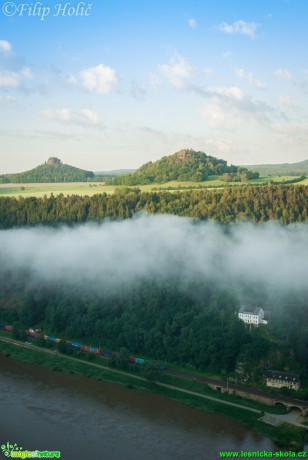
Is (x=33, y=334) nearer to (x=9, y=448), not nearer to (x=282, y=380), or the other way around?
(x=9, y=448)

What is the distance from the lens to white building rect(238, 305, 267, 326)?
33719 mm

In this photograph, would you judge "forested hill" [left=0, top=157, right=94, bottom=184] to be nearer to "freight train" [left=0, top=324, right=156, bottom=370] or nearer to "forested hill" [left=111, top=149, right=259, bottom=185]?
"forested hill" [left=111, top=149, right=259, bottom=185]

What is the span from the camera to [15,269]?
160ft

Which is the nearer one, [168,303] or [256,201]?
[168,303]

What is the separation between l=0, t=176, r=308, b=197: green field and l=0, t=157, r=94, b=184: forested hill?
17.3 feet

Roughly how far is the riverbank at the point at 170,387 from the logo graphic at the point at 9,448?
8.83 m

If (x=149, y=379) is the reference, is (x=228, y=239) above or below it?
above

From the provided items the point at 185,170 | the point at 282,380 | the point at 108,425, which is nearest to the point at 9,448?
the point at 108,425

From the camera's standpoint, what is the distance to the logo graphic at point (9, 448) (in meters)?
22.1

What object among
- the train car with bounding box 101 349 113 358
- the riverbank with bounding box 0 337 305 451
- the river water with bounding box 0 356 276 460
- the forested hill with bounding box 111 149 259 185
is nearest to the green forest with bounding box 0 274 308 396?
the train car with bounding box 101 349 113 358

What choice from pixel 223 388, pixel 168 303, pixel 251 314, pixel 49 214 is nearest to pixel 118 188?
pixel 49 214

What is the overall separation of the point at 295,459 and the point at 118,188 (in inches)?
1691

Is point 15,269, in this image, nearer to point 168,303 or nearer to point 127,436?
point 168,303

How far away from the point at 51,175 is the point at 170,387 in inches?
2054
